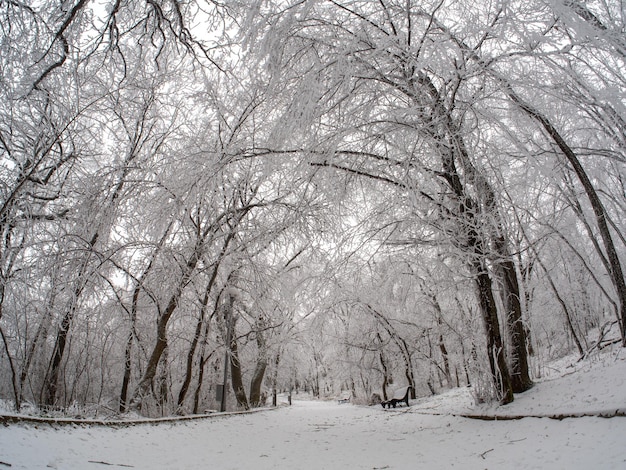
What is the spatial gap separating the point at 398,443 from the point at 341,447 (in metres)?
0.75

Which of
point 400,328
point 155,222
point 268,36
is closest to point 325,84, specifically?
point 268,36

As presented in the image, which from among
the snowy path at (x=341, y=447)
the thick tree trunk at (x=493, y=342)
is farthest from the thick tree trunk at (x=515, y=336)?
the snowy path at (x=341, y=447)

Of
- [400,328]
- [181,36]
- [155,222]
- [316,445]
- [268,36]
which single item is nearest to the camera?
[268,36]

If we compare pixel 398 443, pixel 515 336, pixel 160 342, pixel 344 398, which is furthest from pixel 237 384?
pixel 344 398

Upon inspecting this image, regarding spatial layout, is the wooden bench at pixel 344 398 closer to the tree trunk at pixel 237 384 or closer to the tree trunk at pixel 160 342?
the tree trunk at pixel 237 384

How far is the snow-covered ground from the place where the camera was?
267cm

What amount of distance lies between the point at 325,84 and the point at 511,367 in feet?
17.4

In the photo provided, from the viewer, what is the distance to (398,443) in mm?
4477

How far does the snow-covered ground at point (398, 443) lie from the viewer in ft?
8.77

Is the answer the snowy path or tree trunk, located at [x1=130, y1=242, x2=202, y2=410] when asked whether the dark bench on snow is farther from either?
tree trunk, located at [x1=130, y1=242, x2=202, y2=410]

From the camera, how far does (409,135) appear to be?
14.8 ft

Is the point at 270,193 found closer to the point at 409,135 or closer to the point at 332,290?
the point at 332,290

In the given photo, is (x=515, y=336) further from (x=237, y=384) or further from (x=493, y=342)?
(x=237, y=384)

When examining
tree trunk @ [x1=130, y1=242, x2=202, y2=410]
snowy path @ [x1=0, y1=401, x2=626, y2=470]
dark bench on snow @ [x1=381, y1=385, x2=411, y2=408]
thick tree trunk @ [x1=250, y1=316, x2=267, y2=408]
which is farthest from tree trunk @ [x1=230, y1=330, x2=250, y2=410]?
snowy path @ [x1=0, y1=401, x2=626, y2=470]
